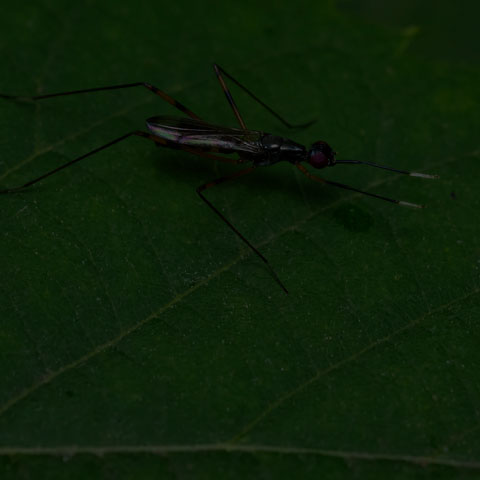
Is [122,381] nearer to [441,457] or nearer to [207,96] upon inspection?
[441,457]

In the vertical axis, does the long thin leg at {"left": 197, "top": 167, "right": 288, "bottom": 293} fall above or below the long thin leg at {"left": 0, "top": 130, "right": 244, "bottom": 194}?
below

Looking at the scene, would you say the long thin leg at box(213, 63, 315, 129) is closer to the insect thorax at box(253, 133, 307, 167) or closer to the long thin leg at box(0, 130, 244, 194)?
the insect thorax at box(253, 133, 307, 167)

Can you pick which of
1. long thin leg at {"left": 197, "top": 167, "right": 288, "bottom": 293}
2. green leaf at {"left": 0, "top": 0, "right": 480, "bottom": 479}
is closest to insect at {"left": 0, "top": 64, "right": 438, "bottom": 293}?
long thin leg at {"left": 197, "top": 167, "right": 288, "bottom": 293}

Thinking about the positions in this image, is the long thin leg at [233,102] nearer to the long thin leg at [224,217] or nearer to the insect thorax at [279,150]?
the insect thorax at [279,150]

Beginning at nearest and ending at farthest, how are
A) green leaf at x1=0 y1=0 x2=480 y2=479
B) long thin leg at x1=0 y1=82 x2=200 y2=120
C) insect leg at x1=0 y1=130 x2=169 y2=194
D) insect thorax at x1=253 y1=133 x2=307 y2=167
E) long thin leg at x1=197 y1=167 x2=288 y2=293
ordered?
green leaf at x1=0 y1=0 x2=480 y2=479
long thin leg at x1=197 y1=167 x2=288 y2=293
insect leg at x1=0 y1=130 x2=169 y2=194
long thin leg at x1=0 y1=82 x2=200 y2=120
insect thorax at x1=253 y1=133 x2=307 y2=167

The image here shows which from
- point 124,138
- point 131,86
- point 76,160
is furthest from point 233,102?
point 76,160

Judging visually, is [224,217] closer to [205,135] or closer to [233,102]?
[205,135]

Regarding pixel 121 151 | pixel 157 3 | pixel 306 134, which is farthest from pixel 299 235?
pixel 157 3
